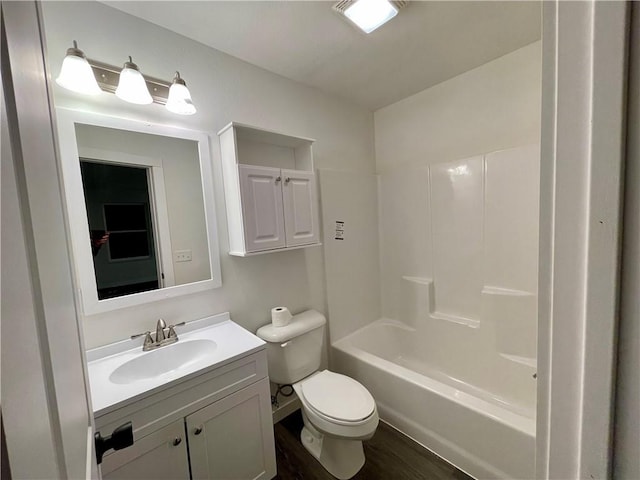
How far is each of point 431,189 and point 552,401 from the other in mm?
2026

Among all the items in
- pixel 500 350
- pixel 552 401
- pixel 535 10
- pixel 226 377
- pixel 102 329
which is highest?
pixel 535 10

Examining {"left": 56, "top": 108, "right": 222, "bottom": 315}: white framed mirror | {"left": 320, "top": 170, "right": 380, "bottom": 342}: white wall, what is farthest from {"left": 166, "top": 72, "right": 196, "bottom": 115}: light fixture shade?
{"left": 320, "top": 170, "right": 380, "bottom": 342}: white wall

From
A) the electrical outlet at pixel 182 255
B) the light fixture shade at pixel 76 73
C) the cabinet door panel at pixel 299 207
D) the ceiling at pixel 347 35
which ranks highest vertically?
the ceiling at pixel 347 35

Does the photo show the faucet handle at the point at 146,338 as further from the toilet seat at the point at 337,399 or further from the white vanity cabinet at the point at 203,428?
the toilet seat at the point at 337,399

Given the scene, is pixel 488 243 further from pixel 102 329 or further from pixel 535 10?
pixel 102 329

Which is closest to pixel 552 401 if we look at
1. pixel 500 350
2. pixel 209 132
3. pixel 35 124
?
pixel 35 124

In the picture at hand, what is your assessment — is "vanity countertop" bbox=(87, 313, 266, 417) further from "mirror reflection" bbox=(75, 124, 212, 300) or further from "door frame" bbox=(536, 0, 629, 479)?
"door frame" bbox=(536, 0, 629, 479)

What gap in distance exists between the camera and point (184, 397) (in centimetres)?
108

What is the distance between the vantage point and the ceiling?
1.29 m

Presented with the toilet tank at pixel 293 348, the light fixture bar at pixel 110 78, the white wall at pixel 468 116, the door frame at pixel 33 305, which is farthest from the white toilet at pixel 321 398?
the white wall at pixel 468 116

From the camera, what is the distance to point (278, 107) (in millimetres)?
1823

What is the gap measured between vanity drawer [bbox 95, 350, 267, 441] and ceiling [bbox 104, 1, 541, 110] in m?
1.71

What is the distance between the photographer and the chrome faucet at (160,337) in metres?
1.27

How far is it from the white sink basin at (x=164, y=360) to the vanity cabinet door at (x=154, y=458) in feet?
0.86
